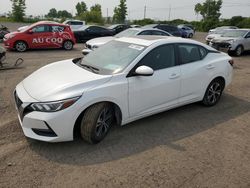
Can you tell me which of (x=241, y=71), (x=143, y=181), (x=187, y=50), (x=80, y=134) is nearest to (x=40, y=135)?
(x=80, y=134)

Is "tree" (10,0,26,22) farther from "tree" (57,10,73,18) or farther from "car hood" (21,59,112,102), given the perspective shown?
"car hood" (21,59,112,102)

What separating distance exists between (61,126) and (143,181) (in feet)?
4.25

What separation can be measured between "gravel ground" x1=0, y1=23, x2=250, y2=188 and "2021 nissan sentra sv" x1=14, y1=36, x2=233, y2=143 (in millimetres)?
252

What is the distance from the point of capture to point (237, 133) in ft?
14.6

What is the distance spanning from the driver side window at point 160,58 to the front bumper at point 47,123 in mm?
1493

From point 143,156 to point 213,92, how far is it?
8.94ft

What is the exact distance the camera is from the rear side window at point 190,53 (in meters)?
4.87

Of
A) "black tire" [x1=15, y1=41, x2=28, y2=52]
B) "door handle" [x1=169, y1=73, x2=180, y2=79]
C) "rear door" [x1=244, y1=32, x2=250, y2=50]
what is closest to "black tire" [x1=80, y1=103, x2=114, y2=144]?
"door handle" [x1=169, y1=73, x2=180, y2=79]

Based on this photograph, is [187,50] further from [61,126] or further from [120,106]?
[61,126]

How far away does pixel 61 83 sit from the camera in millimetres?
3729

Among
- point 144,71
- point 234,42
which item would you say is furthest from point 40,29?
point 144,71

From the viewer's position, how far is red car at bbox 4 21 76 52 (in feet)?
41.8

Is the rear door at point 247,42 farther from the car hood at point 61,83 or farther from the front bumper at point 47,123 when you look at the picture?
the front bumper at point 47,123

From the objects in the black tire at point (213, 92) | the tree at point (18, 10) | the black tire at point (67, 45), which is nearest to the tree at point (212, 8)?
the tree at point (18, 10)
